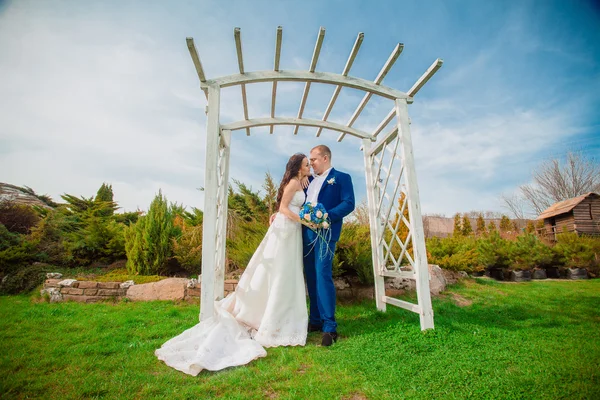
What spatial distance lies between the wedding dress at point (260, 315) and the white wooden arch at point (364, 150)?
36 centimetres

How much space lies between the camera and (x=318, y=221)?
10.9ft

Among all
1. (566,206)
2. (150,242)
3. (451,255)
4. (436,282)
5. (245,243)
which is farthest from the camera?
(566,206)

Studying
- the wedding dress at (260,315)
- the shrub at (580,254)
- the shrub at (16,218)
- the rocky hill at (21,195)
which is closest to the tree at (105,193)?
the rocky hill at (21,195)

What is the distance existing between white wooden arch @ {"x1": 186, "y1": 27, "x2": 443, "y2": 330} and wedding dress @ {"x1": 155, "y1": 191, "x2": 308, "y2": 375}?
36cm

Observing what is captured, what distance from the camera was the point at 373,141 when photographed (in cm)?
489

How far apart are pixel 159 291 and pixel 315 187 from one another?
149 inches

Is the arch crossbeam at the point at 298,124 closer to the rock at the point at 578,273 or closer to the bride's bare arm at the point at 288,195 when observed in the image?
the bride's bare arm at the point at 288,195

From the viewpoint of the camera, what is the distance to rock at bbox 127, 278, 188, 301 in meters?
5.30

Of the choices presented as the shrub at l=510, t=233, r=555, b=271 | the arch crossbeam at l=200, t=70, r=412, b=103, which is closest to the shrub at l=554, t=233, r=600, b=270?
the shrub at l=510, t=233, r=555, b=271

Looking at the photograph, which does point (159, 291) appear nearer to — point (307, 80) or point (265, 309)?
point (265, 309)

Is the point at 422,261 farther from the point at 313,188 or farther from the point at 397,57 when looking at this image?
the point at 397,57

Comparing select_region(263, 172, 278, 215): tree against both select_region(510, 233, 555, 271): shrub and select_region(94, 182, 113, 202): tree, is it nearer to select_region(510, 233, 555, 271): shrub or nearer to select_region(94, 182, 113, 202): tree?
select_region(510, 233, 555, 271): shrub

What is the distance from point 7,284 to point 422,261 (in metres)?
8.10

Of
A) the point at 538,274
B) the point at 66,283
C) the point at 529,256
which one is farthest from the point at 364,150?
the point at 538,274
